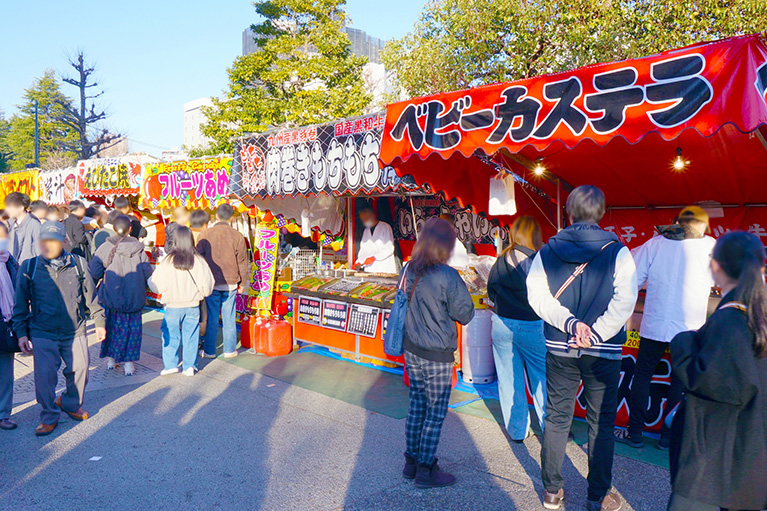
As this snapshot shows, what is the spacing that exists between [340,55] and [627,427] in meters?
21.7

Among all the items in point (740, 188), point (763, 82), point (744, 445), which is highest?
point (763, 82)

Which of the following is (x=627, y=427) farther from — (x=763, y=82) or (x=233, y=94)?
(x=233, y=94)

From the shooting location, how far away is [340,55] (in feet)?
76.6

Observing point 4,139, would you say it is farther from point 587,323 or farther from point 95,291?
point 587,323

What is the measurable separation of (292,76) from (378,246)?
1698 cm

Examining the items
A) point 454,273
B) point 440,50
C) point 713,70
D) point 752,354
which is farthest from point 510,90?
point 440,50

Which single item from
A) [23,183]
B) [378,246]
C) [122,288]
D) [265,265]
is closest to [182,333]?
[122,288]

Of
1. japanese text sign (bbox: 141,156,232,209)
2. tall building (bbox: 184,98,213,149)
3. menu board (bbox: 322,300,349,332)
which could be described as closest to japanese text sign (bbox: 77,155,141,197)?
japanese text sign (bbox: 141,156,232,209)

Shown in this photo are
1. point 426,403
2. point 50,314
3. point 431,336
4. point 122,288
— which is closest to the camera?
point 431,336

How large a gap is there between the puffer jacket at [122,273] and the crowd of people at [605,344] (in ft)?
13.2

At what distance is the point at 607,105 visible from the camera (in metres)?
3.98

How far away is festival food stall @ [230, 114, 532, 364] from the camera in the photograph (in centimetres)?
683

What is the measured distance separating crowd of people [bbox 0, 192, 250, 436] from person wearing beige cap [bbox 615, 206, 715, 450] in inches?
192

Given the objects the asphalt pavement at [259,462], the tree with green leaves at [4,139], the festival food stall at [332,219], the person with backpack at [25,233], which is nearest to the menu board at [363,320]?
the festival food stall at [332,219]
